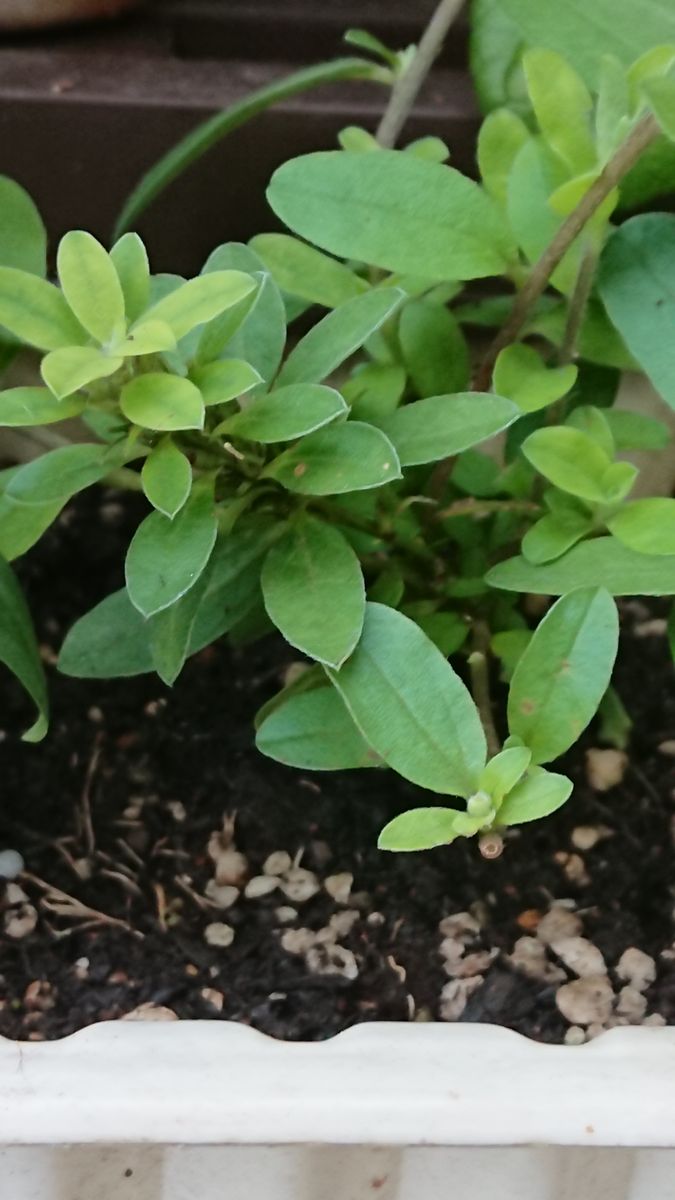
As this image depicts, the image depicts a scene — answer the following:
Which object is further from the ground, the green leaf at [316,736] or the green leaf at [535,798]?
the green leaf at [535,798]

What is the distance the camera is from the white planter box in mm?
437

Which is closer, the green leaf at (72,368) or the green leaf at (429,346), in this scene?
the green leaf at (72,368)

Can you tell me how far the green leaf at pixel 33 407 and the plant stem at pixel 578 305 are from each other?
0.68 feet

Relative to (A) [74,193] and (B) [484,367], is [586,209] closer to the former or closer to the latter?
(B) [484,367]

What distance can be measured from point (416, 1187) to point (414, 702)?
8.8 inches

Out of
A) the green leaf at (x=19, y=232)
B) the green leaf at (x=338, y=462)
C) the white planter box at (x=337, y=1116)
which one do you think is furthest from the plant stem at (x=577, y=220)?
the white planter box at (x=337, y=1116)

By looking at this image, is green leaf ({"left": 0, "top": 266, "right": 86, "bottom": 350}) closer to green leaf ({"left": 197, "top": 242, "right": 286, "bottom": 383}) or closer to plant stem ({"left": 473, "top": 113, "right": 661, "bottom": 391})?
green leaf ({"left": 197, "top": 242, "right": 286, "bottom": 383})

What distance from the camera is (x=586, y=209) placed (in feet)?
1.32

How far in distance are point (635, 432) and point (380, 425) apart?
0.43 ft

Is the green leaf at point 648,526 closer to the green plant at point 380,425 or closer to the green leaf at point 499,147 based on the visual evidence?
the green plant at point 380,425

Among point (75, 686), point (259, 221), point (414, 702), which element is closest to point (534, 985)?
point (414, 702)

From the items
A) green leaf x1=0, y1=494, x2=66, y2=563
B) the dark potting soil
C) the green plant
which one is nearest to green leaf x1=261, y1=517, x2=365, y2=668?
the green plant

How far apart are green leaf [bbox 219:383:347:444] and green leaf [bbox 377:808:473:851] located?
5.8 inches

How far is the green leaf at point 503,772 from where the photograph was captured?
39 cm
